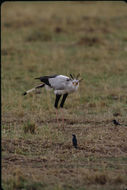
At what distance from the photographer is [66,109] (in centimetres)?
888

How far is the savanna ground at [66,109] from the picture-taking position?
5.25 metres

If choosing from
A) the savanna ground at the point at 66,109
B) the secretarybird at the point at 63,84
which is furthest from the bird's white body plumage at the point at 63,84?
the savanna ground at the point at 66,109

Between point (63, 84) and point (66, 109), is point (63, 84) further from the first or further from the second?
point (66, 109)

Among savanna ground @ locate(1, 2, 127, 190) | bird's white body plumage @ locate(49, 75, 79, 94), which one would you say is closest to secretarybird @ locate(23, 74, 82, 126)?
bird's white body plumage @ locate(49, 75, 79, 94)

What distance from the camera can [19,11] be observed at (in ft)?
79.3

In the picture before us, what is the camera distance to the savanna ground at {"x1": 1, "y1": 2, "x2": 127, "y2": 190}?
5246 millimetres

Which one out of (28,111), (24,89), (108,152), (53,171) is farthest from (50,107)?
(53,171)

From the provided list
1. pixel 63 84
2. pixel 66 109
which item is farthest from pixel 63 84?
pixel 66 109

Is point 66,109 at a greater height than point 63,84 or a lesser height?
lesser

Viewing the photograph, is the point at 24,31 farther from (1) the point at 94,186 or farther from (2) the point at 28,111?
(1) the point at 94,186

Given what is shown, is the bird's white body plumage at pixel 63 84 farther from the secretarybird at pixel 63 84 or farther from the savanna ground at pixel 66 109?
the savanna ground at pixel 66 109

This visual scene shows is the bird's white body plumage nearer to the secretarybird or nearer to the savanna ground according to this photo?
the secretarybird

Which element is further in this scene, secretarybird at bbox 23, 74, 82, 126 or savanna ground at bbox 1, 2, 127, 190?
secretarybird at bbox 23, 74, 82, 126

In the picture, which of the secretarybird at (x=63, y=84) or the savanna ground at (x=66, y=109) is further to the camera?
the secretarybird at (x=63, y=84)
